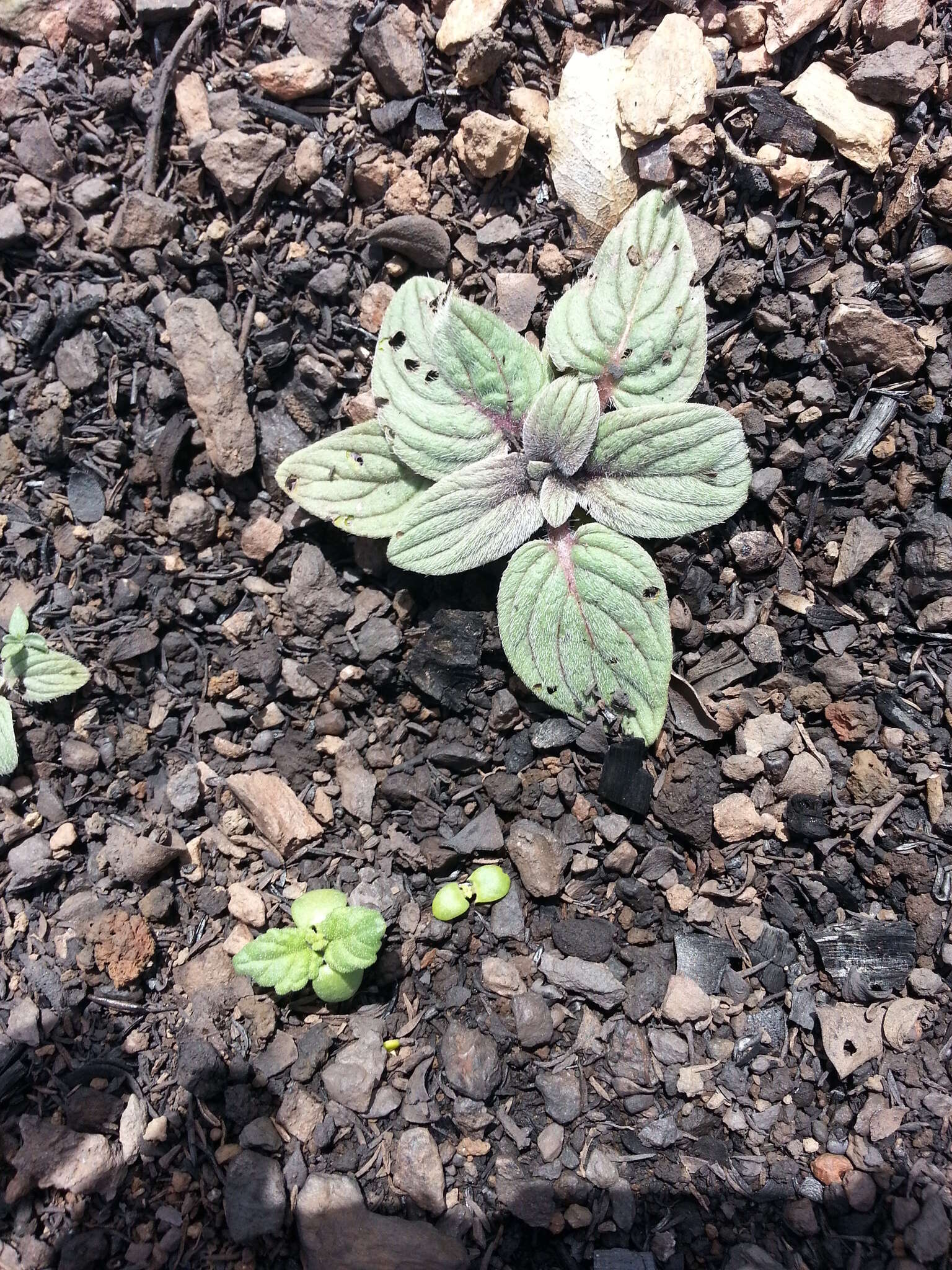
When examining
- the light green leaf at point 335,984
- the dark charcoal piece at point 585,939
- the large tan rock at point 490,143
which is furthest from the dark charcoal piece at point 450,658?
the large tan rock at point 490,143

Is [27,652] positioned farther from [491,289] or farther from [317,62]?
[317,62]

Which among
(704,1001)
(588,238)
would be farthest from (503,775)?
(588,238)

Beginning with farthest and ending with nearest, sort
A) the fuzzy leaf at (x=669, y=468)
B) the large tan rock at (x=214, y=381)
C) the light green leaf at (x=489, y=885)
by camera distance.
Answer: the large tan rock at (x=214, y=381) → the light green leaf at (x=489, y=885) → the fuzzy leaf at (x=669, y=468)

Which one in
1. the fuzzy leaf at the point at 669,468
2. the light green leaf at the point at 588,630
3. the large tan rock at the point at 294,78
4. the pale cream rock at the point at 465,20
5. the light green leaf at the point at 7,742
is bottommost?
the light green leaf at the point at 7,742

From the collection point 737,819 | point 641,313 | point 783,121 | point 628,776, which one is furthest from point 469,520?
point 783,121

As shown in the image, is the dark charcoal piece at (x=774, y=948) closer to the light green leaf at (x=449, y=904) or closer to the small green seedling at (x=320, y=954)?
the light green leaf at (x=449, y=904)

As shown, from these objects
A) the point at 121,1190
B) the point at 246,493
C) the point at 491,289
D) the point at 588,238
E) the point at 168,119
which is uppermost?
the point at 168,119
